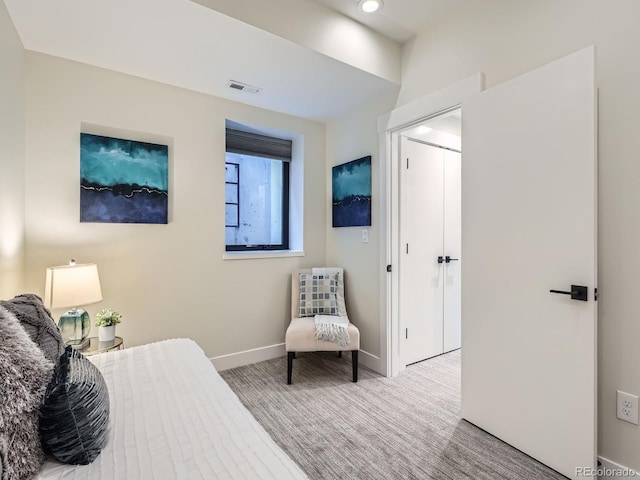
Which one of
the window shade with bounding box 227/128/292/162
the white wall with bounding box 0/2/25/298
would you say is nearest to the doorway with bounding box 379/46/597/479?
the window shade with bounding box 227/128/292/162

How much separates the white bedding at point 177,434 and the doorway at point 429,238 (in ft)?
6.32

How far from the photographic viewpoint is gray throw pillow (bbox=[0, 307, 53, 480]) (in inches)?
29.3

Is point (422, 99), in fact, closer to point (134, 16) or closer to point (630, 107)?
point (630, 107)

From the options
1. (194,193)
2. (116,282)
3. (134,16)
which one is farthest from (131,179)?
(134,16)

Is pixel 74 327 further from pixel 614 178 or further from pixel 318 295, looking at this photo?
pixel 614 178

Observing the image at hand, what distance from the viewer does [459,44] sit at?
2.12 meters

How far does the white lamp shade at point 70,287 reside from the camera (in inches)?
71.0

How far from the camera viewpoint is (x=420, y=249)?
2959 mm

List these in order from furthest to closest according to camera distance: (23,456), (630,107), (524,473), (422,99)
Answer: (422,99) < (524,473) < (630,107) < (23,456)

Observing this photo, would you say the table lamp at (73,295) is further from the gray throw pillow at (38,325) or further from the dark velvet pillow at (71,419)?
the dark velvet pillow at (71,419)

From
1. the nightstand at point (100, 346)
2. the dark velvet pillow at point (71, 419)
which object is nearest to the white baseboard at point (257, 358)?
the nightstand at point (100, 346)

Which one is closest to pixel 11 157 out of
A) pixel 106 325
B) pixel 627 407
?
pixel 106 325

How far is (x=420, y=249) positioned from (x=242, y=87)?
2.10 meters

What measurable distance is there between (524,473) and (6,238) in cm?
295
